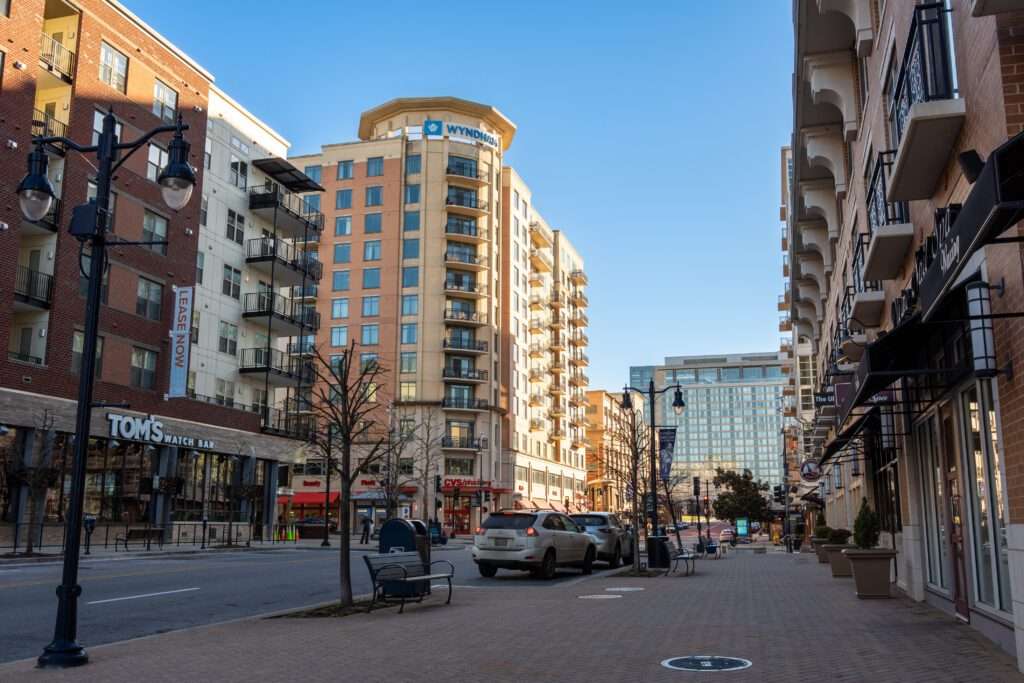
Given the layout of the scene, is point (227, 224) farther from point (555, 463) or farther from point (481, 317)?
point (555, 463)

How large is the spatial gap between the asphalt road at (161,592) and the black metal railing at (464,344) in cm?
5168

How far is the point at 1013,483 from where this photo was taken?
8.33m

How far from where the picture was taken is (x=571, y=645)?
10.4 meters

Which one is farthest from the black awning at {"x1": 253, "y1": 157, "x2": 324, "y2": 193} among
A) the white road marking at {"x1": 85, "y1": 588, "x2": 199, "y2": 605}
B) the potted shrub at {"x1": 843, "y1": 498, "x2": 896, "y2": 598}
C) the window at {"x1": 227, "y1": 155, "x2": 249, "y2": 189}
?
the potted shrub at {"x1": 843, "y1": 498, "x2": 896, "y2": 598}

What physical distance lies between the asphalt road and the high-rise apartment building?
164 feet

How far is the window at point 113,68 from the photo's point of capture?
1511 inches

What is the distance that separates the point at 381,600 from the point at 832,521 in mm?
35309

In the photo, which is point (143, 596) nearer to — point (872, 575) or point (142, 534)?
point (872, 575)

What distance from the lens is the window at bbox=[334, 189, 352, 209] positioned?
274 ft

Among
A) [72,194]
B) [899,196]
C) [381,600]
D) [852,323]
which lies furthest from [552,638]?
[72,194]

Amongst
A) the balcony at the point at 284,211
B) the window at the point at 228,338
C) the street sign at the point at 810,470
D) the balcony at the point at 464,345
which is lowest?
the street sign at the point at 810,470

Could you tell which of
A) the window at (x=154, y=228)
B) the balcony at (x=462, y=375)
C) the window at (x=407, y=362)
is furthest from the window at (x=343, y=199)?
the window at (x=154, y=228)

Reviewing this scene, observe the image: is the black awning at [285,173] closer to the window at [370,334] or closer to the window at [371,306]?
the window at [371,306]

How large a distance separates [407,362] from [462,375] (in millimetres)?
4823
